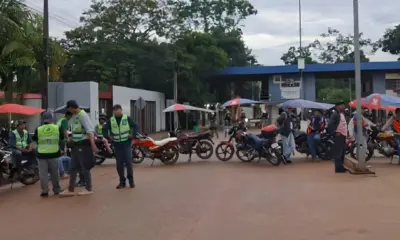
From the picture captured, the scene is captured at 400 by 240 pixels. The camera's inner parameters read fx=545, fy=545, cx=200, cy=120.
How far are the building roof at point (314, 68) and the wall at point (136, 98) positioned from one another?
10.8m

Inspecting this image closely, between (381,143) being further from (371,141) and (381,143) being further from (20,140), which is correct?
(20,140)

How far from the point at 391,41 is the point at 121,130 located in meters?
73.4

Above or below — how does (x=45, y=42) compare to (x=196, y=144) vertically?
above

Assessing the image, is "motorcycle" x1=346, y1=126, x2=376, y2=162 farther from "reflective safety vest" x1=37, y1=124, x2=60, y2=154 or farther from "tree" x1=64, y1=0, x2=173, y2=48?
"tree" x1=64, y1=0, x2=173, y2=48

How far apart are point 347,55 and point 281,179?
7663cm

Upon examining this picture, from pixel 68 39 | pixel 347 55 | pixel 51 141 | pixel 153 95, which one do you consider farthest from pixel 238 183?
pixel 347 55

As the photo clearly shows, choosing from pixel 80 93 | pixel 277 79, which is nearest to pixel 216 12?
pixel 277 79

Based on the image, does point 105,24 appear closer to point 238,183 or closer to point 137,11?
point 137,11

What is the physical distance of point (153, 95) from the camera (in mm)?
44719

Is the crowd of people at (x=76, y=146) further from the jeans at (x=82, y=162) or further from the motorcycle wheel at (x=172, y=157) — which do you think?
the motorcycle wheel at (x=172, y=157)

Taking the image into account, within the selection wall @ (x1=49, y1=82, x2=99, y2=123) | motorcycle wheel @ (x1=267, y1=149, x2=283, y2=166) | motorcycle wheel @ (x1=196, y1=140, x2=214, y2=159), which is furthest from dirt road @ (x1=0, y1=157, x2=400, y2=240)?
wall @ (x1=49, y1=82, x2=99, y2=123)

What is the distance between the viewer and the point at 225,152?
18.0 meters

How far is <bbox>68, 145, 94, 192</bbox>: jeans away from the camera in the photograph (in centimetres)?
1077

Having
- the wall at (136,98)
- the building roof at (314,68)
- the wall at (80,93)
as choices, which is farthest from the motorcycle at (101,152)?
the building roof at (314,68)
